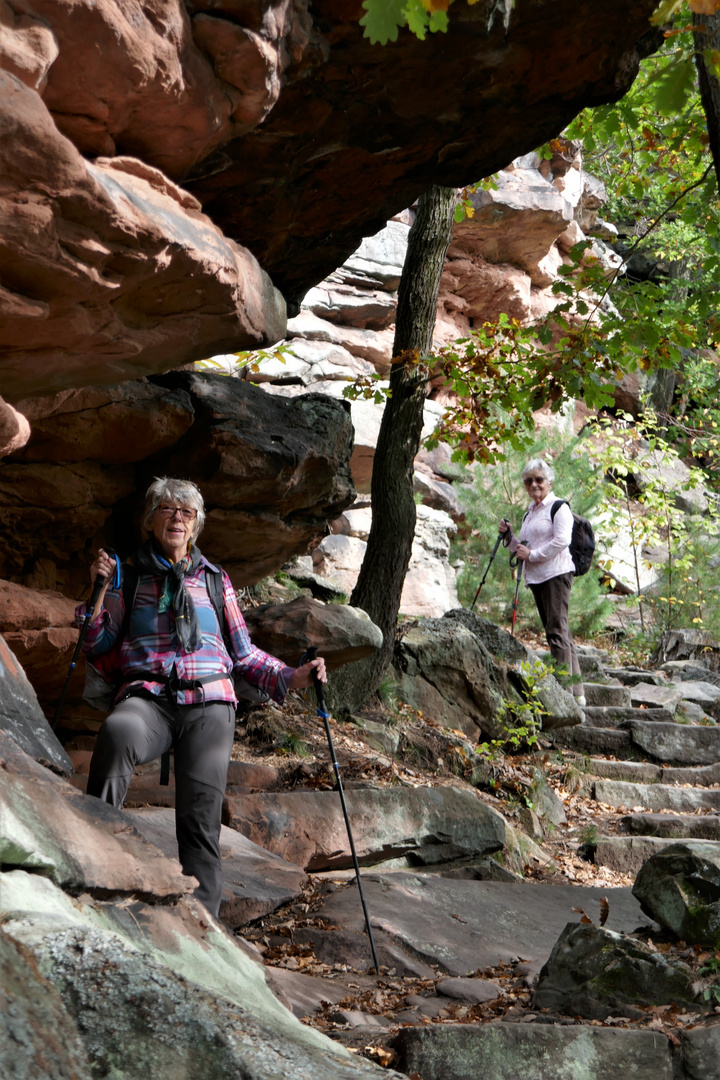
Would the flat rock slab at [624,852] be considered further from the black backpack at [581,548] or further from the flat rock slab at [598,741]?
the black backpack at [581,548]

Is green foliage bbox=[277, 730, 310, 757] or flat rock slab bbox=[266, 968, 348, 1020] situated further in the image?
green foliage bbox=[277, 730, 310, 757]

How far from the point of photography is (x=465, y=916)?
216 inches

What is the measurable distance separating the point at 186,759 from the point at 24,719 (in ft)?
2.30

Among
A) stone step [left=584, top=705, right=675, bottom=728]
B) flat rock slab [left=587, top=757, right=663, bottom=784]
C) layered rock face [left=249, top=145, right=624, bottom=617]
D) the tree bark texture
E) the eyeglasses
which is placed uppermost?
layered rock face [left=249, top=145, right=624, bottom=617]

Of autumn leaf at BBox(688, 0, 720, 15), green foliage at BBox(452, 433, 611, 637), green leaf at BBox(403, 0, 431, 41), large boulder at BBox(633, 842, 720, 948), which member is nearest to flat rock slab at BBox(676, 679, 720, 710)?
green foliage at BBox(452, 433, 611, 637)

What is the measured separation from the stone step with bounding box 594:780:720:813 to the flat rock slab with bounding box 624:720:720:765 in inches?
42.8

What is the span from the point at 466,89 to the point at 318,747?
4904 mm

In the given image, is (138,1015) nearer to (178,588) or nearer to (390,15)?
(178,588)

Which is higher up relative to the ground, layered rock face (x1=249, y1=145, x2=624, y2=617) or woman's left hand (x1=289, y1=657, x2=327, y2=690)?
layered rock face (x1=249, y1=145, x2=624, y2=617)

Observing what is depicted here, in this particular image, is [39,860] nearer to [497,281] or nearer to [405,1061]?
[405,1061]

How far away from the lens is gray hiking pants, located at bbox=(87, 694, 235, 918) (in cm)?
368

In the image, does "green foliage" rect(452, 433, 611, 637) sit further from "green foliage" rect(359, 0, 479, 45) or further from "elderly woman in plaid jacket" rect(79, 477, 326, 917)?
"green foliage" rect(359, 0, 479, 45)

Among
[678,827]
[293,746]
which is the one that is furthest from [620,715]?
[293,746]

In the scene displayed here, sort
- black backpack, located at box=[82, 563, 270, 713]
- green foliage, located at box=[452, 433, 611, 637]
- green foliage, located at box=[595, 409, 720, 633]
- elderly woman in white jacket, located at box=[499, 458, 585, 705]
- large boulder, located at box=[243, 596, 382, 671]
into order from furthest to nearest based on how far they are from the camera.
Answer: green foliage, located at box=[595, 409, 720, 633] < green foliage, located at box=[452, 433, 611, 637] < elderly woman in white jacket, located at box=[499, 458, 585, 705] < large boulder, located at box=[243, 596, 382, 671] < black backpack, located at box=[82, 563, 270, 713]
